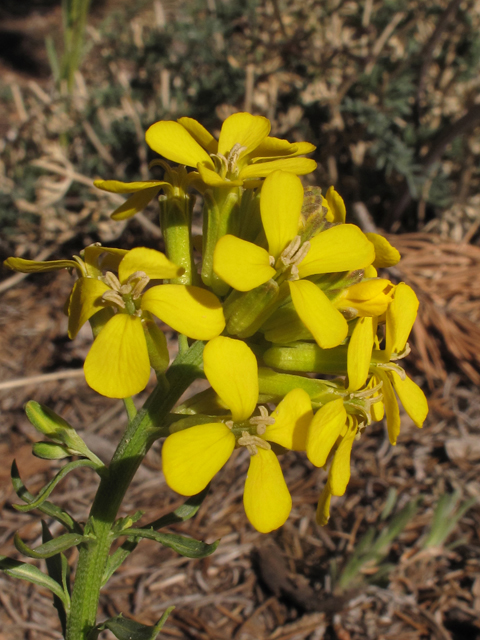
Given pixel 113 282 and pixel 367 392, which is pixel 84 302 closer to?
pixel 113 282

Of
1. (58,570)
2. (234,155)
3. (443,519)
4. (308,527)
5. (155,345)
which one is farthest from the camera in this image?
(308,527)

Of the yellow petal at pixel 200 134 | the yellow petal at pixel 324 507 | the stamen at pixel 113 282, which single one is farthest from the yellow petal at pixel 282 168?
the yellow petal at pixel 324 507

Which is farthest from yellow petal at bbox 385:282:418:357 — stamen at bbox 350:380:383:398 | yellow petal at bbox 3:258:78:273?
yellow petal at bbox 3:258:78:273

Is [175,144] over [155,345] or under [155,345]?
over

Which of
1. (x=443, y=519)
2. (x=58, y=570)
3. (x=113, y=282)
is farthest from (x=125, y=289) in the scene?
(x=443, y=519)

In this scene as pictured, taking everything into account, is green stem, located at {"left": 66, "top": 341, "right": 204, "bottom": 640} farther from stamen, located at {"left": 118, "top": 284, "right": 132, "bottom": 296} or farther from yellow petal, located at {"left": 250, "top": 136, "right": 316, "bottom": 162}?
yellow petal, located at {"left": 250, "top": 136, "right": 316, "bottom": 162}

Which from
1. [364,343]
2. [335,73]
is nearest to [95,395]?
[364,343]
